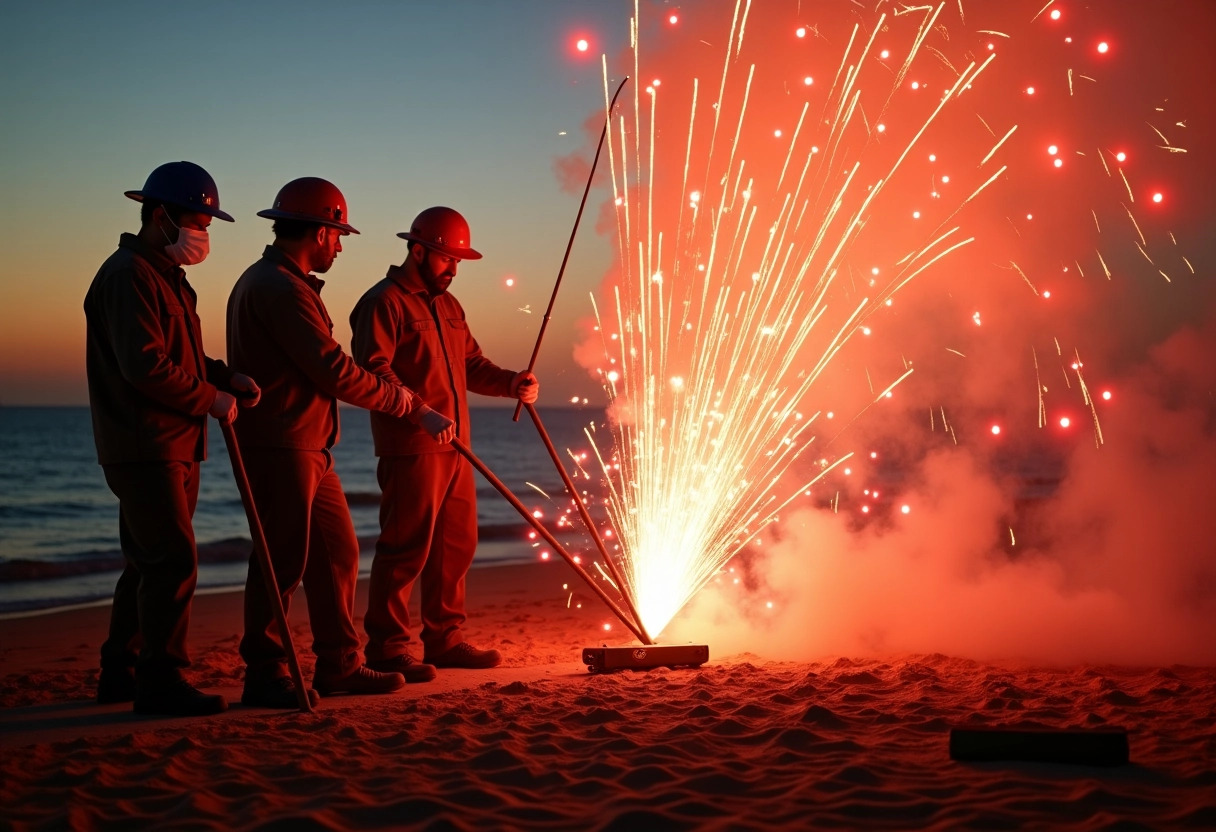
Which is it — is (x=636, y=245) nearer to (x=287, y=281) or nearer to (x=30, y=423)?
(x=287, y=281)

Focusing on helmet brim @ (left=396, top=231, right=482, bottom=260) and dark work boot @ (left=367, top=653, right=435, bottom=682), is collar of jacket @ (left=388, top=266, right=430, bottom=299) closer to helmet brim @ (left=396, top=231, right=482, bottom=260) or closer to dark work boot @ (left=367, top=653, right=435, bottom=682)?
helmet brim @ (left=396, top=231, right=482, bottom=260)

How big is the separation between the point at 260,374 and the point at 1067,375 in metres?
6.00

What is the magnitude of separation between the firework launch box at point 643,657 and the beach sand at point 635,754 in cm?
11

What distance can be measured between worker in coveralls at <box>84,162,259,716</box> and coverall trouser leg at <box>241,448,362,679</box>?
29 cm

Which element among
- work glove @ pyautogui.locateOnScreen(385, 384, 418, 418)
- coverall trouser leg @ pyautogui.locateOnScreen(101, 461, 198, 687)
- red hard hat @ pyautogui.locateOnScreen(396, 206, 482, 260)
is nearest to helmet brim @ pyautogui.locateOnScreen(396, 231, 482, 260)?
red hard hat @ pyautogui.locateOnScreen(396, 206, 482, 260)

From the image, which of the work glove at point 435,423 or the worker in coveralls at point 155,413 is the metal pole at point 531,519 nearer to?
the work glove at point 435,423

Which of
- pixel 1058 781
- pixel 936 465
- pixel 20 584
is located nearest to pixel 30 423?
pixel 20 584

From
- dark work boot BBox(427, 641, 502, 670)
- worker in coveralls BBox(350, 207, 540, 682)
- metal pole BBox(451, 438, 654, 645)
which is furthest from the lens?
dark work boot BBox(427, 641, 502, 670)

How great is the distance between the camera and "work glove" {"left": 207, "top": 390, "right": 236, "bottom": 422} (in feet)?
14.7

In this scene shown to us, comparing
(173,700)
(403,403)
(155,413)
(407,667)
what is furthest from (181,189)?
(407,667)

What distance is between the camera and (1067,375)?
8.26 metres

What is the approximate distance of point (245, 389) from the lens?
477cm

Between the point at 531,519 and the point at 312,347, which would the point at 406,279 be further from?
the point at 531,519

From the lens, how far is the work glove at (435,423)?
17.5 ft
